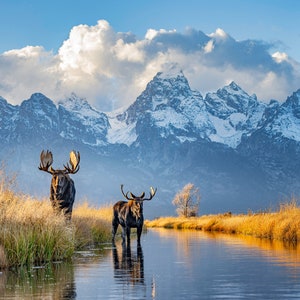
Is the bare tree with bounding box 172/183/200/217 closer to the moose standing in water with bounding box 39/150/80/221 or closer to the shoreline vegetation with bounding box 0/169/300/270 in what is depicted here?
the shoreline vegetation with bounding box 0/169/300/270

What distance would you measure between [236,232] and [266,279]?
1367 inches

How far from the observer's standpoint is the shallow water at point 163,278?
15242 mm

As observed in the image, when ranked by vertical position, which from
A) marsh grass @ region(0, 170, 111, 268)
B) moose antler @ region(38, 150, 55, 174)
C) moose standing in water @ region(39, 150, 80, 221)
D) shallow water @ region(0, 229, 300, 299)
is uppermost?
moose antler @ region(38, 150, 55, 174)

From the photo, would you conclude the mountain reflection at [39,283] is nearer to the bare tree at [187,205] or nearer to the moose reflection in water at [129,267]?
the moose reflection in water at [129,267]

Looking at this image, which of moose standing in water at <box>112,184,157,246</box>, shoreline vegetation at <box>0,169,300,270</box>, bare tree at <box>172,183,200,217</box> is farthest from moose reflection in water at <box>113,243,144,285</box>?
bare tree at <box>172,183,200,217</box>

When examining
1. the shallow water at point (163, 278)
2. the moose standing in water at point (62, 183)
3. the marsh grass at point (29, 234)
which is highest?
the moose standing in water at point (62, 183)

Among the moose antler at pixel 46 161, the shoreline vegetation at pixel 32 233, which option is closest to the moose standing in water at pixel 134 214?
the shoreline vegetation at pixel 32 233

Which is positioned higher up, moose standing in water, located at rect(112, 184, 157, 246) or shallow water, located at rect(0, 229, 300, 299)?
moose standing in water, located at rect(112, 184, 157, 246)

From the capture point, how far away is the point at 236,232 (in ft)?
171

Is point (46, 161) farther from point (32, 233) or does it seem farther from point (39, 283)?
point (39, 283)

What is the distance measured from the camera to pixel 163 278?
1830 cm

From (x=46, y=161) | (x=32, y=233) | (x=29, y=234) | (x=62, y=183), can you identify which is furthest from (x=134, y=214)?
(x=29, y=234)

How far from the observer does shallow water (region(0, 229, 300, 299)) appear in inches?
600

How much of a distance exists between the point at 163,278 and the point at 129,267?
3.61 metres
